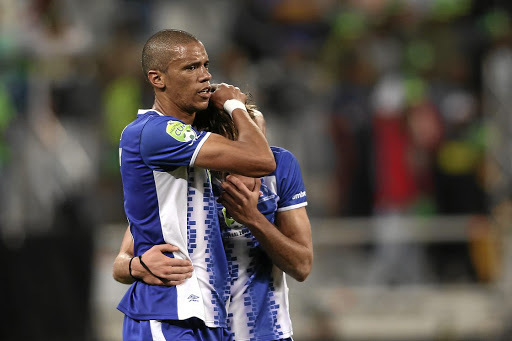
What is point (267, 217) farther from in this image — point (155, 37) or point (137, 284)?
point (155, 37)

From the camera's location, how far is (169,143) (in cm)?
396

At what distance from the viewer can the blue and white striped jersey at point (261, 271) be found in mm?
4309

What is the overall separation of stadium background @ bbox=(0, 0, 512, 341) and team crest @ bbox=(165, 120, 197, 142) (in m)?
5.15

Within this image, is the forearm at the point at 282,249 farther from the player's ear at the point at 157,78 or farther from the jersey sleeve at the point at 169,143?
the player's ear at the point at 157,78

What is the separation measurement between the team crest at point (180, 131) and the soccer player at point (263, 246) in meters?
0.32

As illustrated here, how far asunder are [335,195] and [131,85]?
2.65 metres

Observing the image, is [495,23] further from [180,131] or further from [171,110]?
[180,131]

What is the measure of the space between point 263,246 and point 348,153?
6.34 metres

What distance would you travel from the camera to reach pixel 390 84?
34.2ft

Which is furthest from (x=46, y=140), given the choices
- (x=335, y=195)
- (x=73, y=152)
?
(x=335, y=195)

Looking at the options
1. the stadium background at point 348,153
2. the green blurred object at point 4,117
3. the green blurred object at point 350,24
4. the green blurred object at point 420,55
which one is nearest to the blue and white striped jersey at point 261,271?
the stadium background at point 348,153

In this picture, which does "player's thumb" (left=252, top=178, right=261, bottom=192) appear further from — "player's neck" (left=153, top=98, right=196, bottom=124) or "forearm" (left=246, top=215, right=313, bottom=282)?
"player's neck" (left=153, top=98, right=196, bottom=124)

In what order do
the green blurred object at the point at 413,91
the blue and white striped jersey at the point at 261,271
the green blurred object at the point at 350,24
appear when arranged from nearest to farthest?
1. the blue and white striped jersey at the point at 261,271
2. the green blurred object at the point at 413,91
3. the green blurred object at the point at 350,24

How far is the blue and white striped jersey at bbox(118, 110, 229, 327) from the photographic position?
400 centimetres
